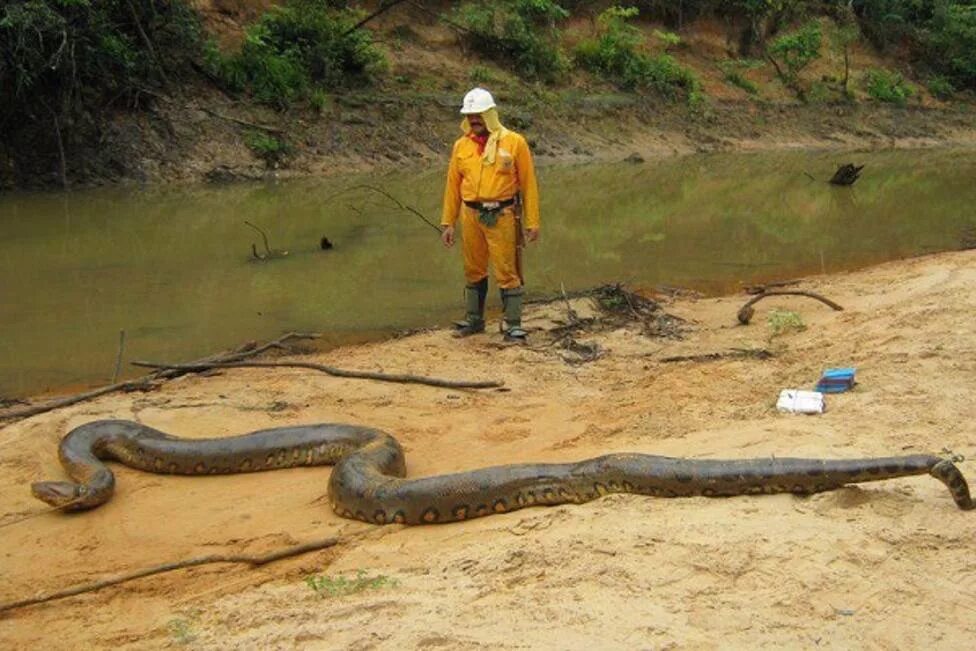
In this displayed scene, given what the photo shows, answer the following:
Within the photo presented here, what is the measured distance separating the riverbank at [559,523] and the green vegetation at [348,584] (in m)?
0.01

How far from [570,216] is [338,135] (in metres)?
7.53

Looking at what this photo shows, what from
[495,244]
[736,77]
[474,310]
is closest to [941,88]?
[736,77]

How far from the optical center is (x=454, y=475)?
597 centimetres

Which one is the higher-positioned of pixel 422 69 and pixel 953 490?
pixel 422 69

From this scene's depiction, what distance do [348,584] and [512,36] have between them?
90.7 ft

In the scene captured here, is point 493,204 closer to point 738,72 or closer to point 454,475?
point 454,475

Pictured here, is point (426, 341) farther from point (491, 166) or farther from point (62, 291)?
point (62, 291)

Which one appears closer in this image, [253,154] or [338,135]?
[253,154]

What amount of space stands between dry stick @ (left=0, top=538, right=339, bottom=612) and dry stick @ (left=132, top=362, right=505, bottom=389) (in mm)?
3122

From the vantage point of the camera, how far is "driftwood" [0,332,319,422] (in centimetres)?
794

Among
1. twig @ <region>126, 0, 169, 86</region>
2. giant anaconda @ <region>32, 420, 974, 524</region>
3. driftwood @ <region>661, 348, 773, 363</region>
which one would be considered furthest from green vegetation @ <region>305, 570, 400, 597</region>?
twig @ <region>126, 0, 169, 86</region>

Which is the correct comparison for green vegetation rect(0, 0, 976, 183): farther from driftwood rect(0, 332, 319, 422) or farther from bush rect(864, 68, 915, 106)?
driftwood rect(0, 332, 319, 422)

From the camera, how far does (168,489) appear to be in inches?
267

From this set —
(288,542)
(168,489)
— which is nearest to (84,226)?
(168,489)
